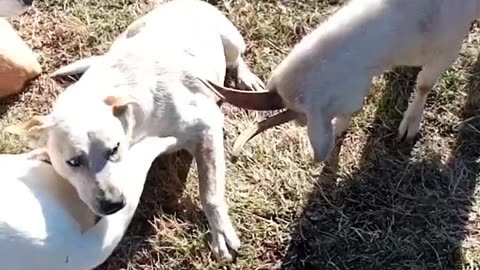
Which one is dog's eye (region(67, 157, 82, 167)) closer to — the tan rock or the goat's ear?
the goat's ear

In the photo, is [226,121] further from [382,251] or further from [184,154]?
[382,251]

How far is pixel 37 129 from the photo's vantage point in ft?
13.1

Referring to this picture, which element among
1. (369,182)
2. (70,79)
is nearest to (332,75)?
(369,182)

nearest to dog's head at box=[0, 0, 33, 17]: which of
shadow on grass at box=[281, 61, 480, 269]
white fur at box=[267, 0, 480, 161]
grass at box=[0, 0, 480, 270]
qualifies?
grass at box=[0, 0, 480, 270]

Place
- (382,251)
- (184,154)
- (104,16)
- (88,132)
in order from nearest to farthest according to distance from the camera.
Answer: (88,132), (382,251), (184,154), (104,16)

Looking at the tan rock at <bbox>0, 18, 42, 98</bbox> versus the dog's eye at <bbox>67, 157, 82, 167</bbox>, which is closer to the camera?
the dog's eye at <bbox>67, 157, 82, 167</bbox>

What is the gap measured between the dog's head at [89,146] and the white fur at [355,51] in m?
0.68

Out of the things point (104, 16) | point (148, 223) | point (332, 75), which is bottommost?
point (148, 223)

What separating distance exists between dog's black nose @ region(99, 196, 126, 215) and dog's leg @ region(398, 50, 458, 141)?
1.45m

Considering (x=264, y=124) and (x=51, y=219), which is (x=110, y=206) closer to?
(x=51, y=219)

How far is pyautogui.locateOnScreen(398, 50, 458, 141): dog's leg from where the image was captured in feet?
14.2

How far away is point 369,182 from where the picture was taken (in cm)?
455

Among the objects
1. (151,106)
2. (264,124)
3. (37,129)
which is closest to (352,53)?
Answer: (264,124)

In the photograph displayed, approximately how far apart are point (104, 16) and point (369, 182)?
1692 millimetres
